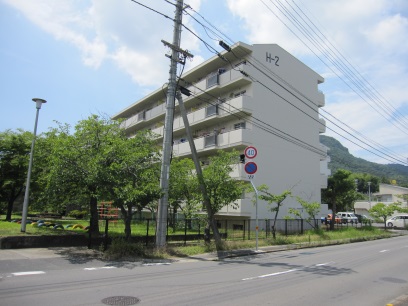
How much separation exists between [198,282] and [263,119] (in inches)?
844

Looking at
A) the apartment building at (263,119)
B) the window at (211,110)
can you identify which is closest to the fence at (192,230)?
the apartment building at (263,119)

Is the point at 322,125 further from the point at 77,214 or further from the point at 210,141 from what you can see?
the point at 77,214

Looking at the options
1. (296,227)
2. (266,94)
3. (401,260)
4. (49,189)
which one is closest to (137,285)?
(49,189)

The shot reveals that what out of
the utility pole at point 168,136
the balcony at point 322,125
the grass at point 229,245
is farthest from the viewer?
the balcony at point 322,125

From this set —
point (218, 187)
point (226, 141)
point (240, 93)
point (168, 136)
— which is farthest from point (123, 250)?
point (240, 93)

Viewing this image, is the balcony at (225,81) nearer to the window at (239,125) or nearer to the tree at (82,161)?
the window at (239,125)

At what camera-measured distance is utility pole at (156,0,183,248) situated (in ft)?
44.2

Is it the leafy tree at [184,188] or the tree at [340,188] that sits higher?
the tree at [340,188]

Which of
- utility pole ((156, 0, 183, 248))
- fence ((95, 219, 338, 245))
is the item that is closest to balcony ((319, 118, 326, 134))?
fence ((95, 219, 338, 245))

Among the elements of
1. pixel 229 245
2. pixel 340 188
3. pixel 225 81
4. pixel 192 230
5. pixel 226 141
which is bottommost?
pixel 229 245

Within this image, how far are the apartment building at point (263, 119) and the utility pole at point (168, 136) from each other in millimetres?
10380

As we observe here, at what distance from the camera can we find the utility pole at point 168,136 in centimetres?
1346

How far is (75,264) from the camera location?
10539 mm

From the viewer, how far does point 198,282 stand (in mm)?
8227
